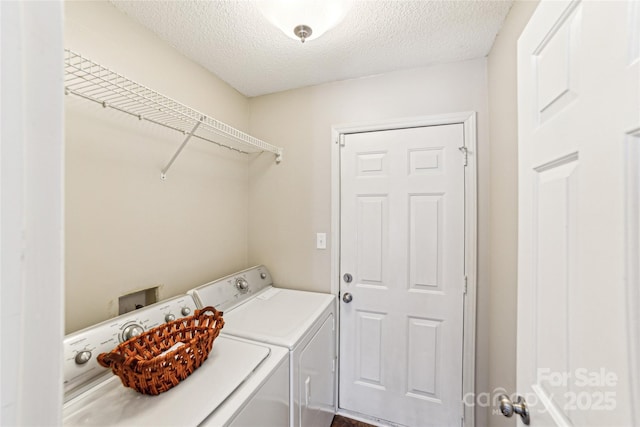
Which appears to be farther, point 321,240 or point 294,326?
point 321,240

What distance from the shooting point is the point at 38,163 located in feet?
0.82

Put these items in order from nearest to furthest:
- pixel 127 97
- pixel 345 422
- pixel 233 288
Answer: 1. pixel 127 97
2. pixel 233 288
3. pixel 345 422

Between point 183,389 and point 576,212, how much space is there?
→ 49.7 inches

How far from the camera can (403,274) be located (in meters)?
1.82

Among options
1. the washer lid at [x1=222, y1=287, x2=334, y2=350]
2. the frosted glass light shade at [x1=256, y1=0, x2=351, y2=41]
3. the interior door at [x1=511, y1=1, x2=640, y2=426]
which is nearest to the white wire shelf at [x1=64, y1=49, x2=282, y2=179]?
the frosted glass light shade at [x1=256, y1=0, x2=351, y2=41]

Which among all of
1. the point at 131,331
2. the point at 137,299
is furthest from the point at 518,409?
the point at 137,299

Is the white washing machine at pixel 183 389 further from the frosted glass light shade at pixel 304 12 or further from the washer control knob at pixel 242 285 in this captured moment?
the frosted glass light shade at pixel 304 12

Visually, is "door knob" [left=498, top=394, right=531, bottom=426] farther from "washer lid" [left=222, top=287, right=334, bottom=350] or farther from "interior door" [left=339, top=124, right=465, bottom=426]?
"interior door" [left=339, top=124, right=465, bottom=426]

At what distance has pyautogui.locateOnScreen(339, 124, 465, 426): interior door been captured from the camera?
171 centimetres

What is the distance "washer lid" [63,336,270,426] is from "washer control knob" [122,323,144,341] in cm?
15

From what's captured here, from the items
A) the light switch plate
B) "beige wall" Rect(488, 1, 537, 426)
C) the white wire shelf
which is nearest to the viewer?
the white wire shelf

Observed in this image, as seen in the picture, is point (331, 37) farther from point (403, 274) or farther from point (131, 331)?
point (131, 331)

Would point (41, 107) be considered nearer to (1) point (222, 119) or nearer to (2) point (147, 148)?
(2) point (147, 148)

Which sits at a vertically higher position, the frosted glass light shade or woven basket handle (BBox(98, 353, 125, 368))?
the frosted glass light shade
